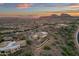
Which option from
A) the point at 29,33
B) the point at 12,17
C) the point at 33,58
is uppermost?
the point at 12,17

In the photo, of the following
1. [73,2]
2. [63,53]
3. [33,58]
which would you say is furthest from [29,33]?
[73,2]

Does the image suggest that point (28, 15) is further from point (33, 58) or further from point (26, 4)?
point (33, 58)

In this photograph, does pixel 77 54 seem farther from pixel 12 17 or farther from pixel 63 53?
pixel 12 17

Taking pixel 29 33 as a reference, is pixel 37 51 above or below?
below

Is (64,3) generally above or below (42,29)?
above

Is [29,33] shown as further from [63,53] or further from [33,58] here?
[63,53]

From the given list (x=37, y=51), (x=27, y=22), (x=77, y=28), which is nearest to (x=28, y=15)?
(x=27, y=22)

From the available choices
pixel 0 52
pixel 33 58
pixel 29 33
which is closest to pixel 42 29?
pixel 29 33
